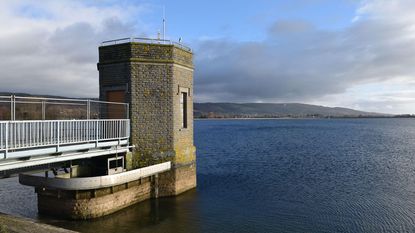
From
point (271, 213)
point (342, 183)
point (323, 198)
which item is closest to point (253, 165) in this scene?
point (342, 183)

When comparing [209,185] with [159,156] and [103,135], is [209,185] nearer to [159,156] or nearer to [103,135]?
[159,156]

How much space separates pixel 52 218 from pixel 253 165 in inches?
693

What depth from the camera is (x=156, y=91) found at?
50.8 ft

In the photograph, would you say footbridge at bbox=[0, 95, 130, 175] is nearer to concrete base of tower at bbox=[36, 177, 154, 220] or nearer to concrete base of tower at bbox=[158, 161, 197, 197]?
concrete base of tower at bbox=[36, 177, 154, 220]

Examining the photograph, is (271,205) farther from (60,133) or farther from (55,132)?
(55,132)

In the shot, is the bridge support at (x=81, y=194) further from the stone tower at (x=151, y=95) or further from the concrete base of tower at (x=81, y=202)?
the stone tower at (x=151, y=95)

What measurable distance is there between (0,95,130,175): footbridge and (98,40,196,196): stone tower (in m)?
0.68

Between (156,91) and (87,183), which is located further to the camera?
(156,91)

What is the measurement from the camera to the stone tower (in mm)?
15281

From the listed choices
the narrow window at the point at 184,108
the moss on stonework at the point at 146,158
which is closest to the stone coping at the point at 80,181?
the moss on stonework at the point at 146,158

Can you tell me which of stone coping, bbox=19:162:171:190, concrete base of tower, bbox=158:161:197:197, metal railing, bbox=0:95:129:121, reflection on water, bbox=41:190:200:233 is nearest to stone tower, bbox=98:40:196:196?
concrete base of tower, bbox=158:161:197:197

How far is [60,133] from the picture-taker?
42.8 feet

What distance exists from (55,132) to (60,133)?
3.09ft

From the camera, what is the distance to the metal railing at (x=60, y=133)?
1020cm
